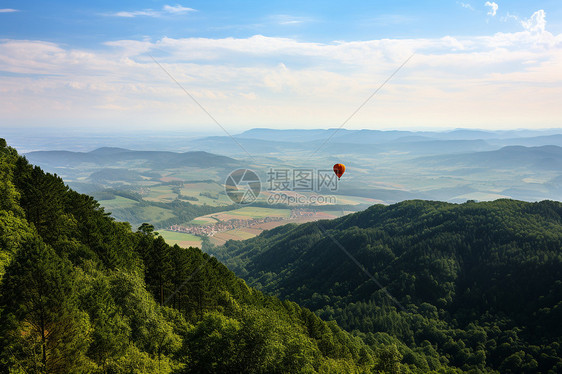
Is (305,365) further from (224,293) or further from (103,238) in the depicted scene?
(103,238)

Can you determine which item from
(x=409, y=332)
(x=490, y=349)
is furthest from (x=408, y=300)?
(x=490, y=349)

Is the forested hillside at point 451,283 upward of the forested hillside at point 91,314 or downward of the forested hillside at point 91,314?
downward

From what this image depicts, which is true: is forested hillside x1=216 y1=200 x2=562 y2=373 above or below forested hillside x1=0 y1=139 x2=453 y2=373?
below

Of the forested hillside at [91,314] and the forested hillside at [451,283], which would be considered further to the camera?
the forested hillside at [451,283]

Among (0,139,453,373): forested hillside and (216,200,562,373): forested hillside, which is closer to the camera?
(0,139,453,373): forested hillside
